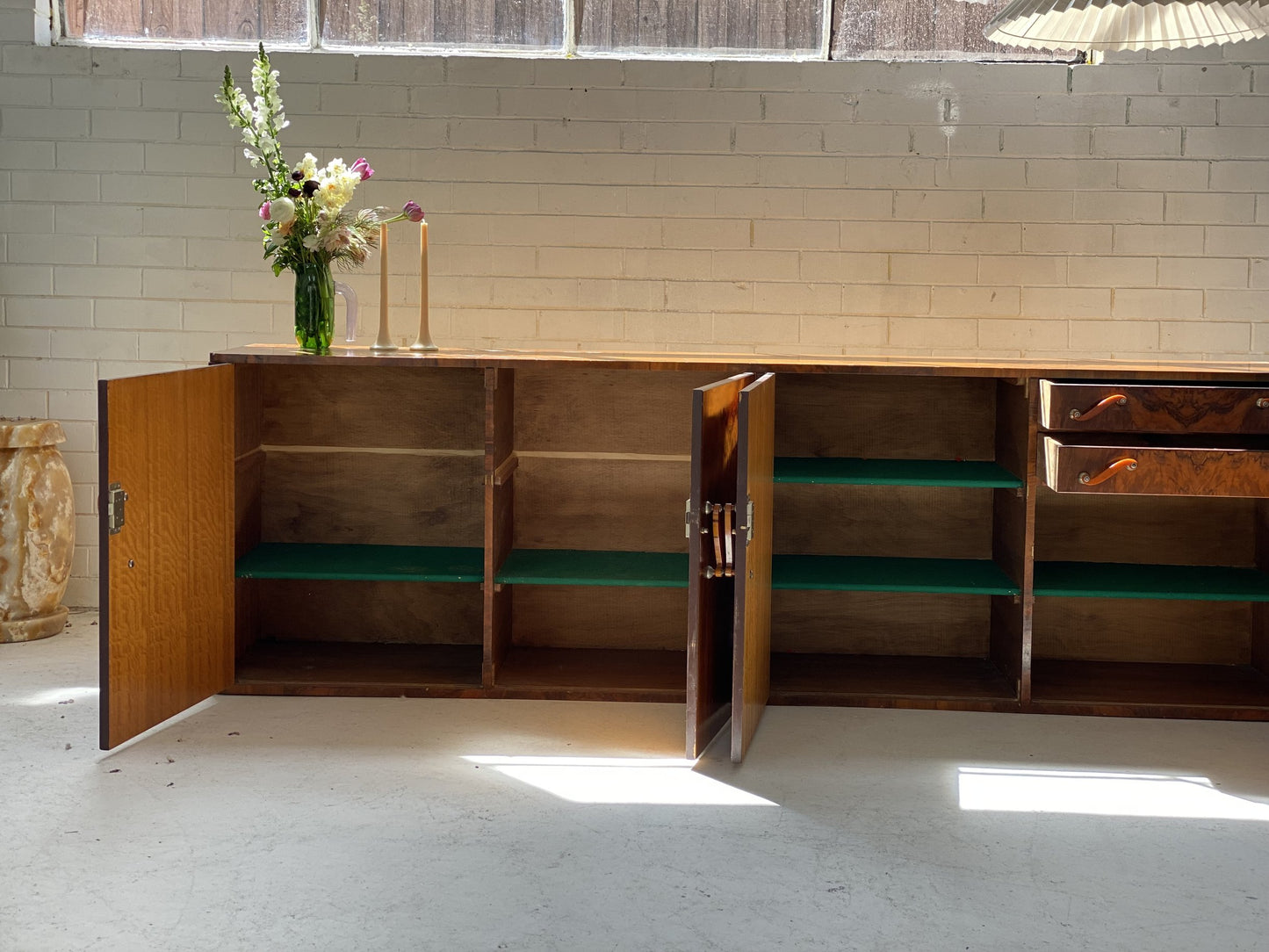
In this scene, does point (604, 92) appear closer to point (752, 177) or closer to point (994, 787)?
point (752, 177)

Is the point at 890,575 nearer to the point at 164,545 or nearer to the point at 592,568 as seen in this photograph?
the point at 592,568

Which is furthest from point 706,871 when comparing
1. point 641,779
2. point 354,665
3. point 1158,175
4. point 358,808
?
point 1158,175

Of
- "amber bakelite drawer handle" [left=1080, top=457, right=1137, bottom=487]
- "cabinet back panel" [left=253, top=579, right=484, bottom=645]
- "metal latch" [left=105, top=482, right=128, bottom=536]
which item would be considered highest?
"amber bakelite drawer handle" [left=1080, top=457, right=1137, bottom=487]

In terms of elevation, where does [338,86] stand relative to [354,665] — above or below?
above

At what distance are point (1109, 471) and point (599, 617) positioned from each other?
62.8 inches

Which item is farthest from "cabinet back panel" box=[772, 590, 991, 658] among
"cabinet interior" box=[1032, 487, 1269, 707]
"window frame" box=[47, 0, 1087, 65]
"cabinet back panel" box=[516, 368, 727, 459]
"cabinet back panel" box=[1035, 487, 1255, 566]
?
"window frame" box=[47, 0, 1087, 65]

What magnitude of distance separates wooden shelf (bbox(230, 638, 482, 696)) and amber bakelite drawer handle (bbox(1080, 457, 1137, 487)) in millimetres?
1690

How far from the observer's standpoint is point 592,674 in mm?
3721

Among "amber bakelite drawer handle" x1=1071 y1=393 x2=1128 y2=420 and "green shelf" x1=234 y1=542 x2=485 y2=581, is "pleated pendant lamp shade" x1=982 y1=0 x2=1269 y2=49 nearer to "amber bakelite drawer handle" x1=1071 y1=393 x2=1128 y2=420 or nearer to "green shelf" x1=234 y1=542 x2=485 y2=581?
"amber bakelite drawer handle" x1=1071 y1=393 x2=1128 y2=420

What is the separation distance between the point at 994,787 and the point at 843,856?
579 millimetres

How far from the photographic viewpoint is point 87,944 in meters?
2.13

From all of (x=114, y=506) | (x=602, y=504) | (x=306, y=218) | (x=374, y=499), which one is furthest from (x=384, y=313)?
(x=114, y=506)

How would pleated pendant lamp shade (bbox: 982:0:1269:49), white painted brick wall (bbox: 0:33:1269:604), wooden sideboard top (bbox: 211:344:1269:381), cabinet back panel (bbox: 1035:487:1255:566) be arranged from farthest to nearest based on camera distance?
white painted brick wall (bbox: 0:33:1269:604), cabinet back panel (bbox: 1035:487:1255:566), wooden sideboard top (bbox: 211:344:1269:381), pleated pendant lamp shade (bbox: 982:0:1269:49)

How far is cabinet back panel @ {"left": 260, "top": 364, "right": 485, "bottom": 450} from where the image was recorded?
392 centimetres
